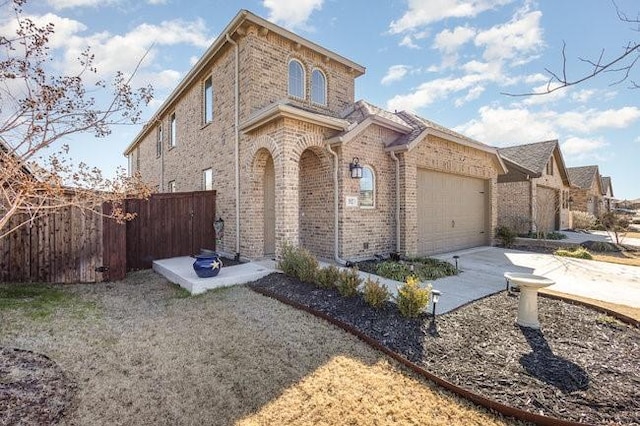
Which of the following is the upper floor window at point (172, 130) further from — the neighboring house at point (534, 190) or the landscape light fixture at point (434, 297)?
the neighboring house at point (534, 190)

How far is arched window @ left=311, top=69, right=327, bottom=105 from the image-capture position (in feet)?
32.3

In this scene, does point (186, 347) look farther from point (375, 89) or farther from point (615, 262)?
point (615, 262)

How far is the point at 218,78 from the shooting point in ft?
32.4

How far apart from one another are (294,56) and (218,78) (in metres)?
→ 2.70

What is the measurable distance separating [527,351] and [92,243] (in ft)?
28.6

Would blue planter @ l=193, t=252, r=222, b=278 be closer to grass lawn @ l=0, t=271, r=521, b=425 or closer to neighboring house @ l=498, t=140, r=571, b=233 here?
grass lawn @ l=0, t=271, r=521, b=425

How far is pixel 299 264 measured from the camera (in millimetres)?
6316

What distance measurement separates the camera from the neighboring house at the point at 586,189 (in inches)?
995

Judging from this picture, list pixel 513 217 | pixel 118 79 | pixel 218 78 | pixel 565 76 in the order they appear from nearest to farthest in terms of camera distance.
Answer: pixel 565 76 → pixel 118 79 → pixel 218 78 → pixel 513 217

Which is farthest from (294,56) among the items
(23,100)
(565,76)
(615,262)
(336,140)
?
(615,262)

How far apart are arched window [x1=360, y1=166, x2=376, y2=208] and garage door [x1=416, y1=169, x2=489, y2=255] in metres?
1.64

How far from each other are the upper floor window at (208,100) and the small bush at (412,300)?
358 inches

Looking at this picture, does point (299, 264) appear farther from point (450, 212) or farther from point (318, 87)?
point (450, 212)

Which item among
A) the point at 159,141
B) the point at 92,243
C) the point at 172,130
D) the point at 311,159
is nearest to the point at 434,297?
the point at 311,159
